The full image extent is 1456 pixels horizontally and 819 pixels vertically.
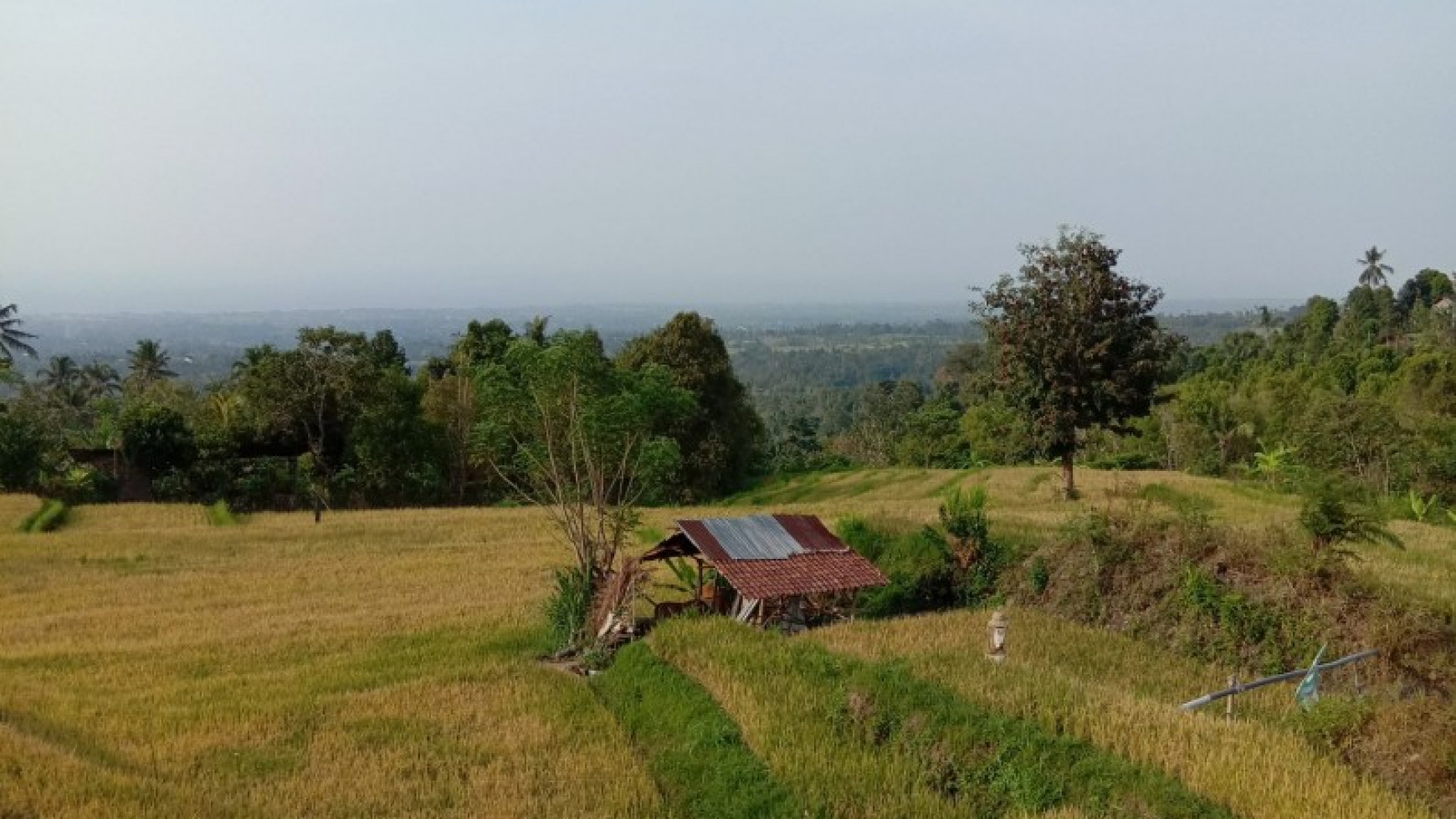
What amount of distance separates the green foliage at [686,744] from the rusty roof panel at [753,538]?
2766mm

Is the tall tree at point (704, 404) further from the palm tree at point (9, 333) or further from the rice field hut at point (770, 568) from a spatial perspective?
the palm tree at point (9, 333)

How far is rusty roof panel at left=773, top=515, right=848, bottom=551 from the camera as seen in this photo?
58.1 ft

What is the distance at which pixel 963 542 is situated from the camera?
62.7ft

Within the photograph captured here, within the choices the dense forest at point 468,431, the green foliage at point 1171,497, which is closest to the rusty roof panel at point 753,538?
the green foliage at point 1171,497

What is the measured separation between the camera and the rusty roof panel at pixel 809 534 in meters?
17.7

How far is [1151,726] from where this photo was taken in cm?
939

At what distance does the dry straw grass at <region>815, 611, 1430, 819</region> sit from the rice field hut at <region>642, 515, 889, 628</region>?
163cm

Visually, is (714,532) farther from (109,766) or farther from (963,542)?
(109,766)

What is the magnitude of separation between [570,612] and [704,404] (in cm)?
2677

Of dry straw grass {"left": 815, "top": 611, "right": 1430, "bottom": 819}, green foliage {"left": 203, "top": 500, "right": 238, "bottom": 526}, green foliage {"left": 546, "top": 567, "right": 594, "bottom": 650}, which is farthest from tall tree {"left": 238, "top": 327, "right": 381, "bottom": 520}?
dry straw grass {"left": 815, "top": 611, "right": 1430, "bottom": 819}

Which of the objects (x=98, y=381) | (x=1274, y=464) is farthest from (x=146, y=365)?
(x=1274, y=464)

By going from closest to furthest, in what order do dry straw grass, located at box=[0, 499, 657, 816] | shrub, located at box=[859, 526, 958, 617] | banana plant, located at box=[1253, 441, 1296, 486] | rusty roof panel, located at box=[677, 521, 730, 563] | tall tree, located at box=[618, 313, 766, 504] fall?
dry straw grass, located at box=[0, 499, 657, 816] → rusty roof panel, located at box=[677, 521, 730, 563] → shrub, located at box=[859, 526, 958, 617] → banana plant, located at box=[1253, 441, 1296, 486] → tall tree, located at box=[618, 313, 766, 504]

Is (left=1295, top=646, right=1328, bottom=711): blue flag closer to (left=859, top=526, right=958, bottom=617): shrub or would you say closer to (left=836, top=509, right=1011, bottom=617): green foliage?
(left=836, top=509, right=1011, bottom=617): green foliage

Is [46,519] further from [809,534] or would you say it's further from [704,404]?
[809,534]
